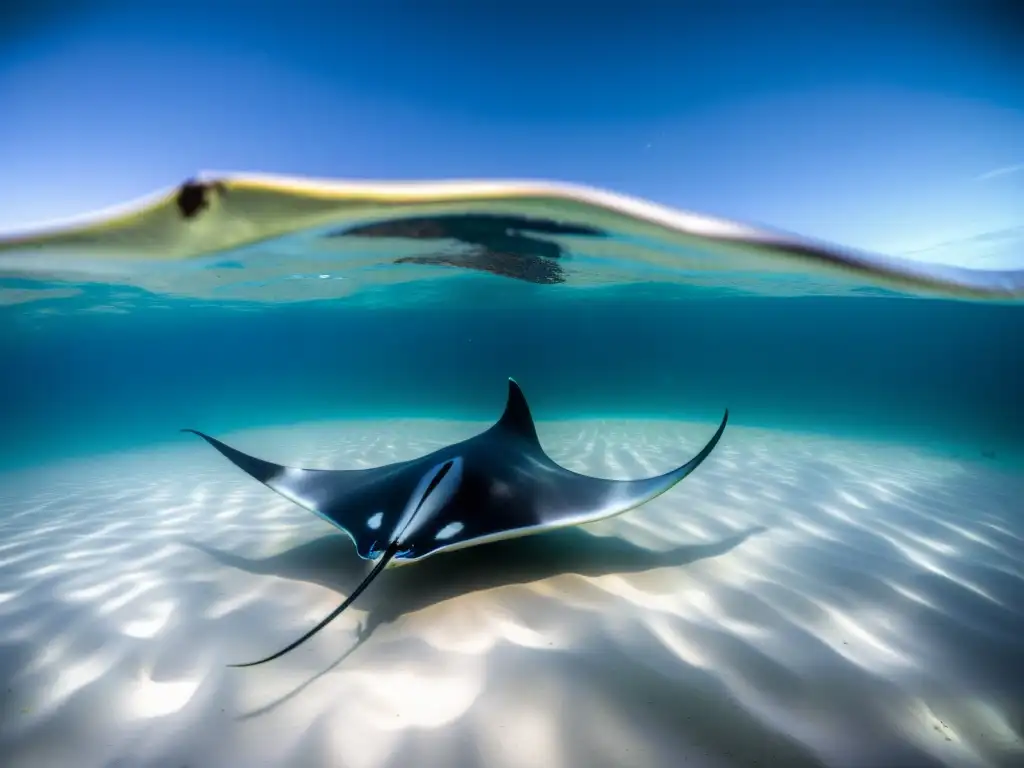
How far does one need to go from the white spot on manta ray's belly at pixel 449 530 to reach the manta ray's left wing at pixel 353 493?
0.33m

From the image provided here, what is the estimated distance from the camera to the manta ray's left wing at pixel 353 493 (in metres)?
2.93

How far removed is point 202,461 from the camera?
35.6 feet

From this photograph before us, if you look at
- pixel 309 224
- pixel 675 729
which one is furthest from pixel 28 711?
pixel 309 224

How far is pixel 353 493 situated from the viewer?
3500 mm

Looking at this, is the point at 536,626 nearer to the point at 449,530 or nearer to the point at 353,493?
the point at 449,530

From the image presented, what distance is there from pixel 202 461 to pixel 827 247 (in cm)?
1281

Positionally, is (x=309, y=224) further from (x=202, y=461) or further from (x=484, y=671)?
(x=202, y=461)

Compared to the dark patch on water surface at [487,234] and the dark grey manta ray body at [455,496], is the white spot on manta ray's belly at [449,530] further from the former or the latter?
the dark patch on water surface at [487,234]

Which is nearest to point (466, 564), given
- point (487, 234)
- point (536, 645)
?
point (536, 645)

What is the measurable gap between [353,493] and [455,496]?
0.93 metres

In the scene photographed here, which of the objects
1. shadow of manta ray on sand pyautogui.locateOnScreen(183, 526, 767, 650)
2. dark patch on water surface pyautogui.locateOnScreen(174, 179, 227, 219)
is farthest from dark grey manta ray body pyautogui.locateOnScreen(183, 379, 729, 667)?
dark patch on water surface pyautogui.locateOnScreen(174, 179, 227, 219)

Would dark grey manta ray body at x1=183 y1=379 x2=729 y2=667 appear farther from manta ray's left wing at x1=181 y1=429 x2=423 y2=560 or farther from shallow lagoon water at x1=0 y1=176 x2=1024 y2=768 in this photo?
shallow lagoon water at x1=0 y1=176 x2=1024 y2=768

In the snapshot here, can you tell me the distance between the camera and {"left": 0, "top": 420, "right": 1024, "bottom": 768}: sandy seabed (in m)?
2.01

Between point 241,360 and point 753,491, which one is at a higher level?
point 753,491
